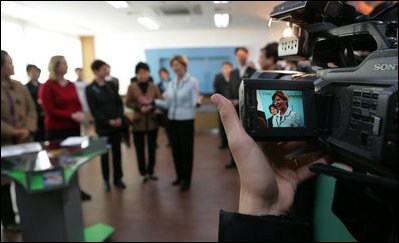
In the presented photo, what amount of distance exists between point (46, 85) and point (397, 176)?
2795 millimetres

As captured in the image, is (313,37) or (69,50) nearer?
(313,37)

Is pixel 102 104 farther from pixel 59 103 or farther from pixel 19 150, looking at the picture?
pixel 19 150

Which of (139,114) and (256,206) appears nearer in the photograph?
(256,206)

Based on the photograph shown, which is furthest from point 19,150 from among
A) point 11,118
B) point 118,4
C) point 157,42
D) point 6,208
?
point 157,42

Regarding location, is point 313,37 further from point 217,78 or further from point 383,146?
point 217,78

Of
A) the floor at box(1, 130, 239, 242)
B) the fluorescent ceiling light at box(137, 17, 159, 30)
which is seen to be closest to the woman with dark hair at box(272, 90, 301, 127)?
the floor at box(1, 130, 239, 242)

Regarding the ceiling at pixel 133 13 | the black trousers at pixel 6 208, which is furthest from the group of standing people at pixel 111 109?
the ceiling at pixel 133 13

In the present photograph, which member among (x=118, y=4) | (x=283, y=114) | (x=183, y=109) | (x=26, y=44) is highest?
(x=118, y=4)

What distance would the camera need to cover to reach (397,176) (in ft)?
1.56

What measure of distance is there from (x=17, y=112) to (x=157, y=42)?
21.5ft

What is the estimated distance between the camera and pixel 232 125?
2.10ft

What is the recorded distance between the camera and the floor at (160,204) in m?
2.28

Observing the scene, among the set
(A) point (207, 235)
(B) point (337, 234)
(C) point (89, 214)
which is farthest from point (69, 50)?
(B) point (337, 234)

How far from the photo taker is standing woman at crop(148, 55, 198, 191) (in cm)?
300
